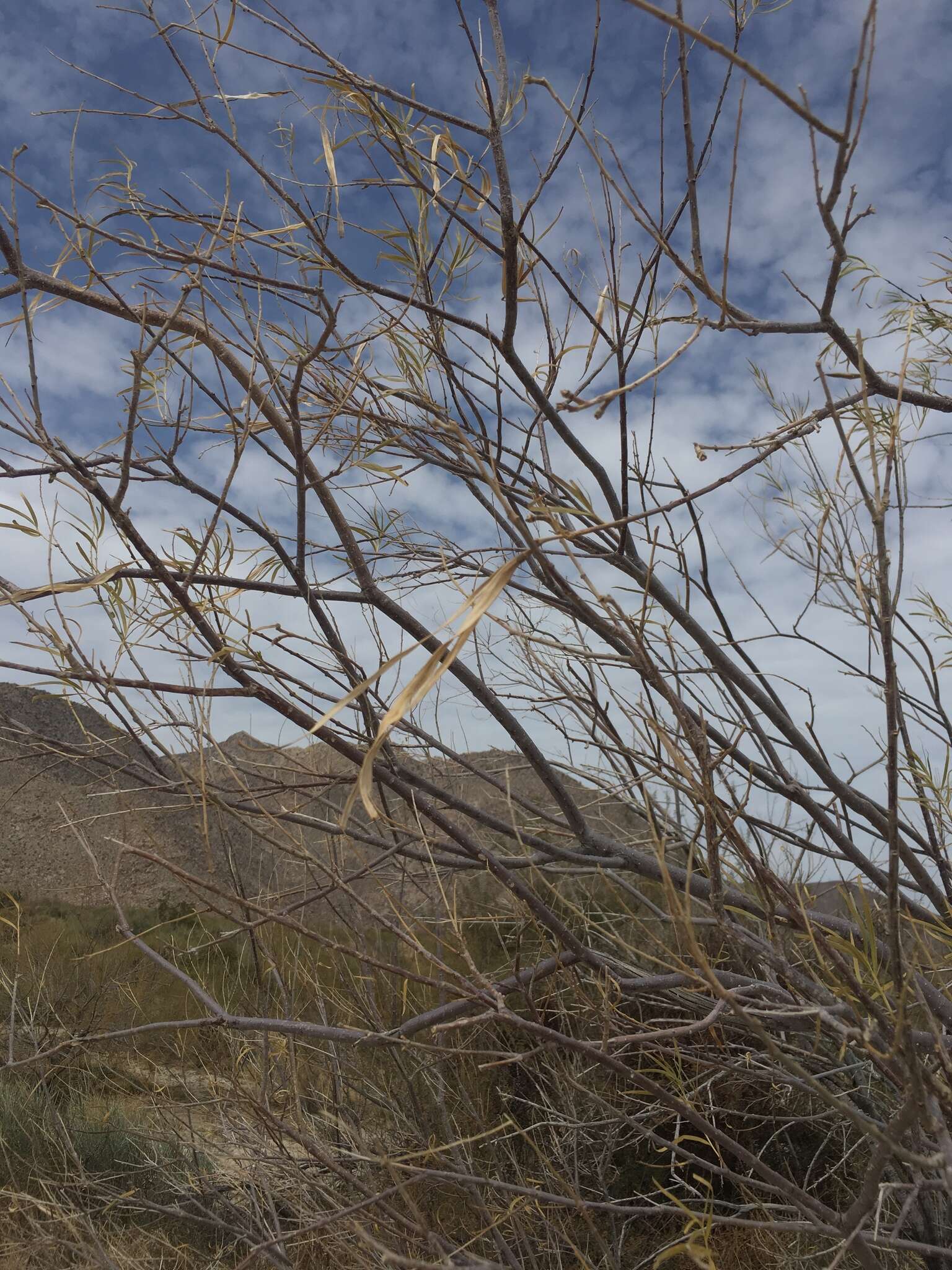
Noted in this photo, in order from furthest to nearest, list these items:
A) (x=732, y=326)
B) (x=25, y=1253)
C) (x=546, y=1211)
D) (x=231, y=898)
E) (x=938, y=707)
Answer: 1. (x=25, y=1253)
2. (x=546, y=1211)
3. (x=938, y=707)
4. (x=732, y=326)
5. (x=231, y=898)

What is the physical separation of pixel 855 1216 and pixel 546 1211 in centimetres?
212

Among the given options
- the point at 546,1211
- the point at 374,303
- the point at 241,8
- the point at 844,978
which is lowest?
the point at 546,1211

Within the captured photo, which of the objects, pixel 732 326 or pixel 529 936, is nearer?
pixel 732 326

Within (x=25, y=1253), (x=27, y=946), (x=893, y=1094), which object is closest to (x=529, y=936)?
(x=893, y=1094)

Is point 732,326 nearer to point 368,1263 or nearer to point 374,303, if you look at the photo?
point 374,303

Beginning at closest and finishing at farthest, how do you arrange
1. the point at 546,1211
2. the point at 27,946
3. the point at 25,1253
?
the point at 546,1211, the point at 25,1253, the point at 27,946

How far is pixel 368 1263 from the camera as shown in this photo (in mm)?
1653

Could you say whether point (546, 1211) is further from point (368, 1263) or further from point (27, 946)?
point (27, 946)

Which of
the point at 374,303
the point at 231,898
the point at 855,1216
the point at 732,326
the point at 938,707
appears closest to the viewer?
the point at 855,1216

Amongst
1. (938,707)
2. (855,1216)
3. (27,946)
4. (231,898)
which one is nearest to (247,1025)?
(231,898)

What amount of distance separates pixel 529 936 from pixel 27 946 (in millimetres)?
3968

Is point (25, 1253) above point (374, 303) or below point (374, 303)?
below

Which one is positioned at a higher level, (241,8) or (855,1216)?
(241,8)

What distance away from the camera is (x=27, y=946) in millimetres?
5918
